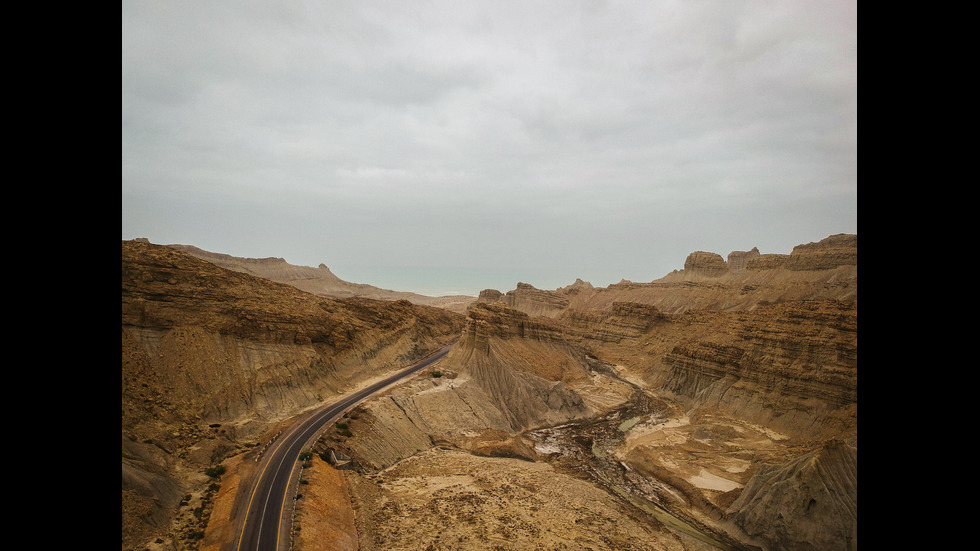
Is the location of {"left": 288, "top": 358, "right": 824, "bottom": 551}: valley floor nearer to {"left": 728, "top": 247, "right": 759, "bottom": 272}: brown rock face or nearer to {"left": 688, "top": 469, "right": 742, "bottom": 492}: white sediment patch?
{"left": 688, "top": 469, "right": 742, "bottom": 492}: white sediment patch

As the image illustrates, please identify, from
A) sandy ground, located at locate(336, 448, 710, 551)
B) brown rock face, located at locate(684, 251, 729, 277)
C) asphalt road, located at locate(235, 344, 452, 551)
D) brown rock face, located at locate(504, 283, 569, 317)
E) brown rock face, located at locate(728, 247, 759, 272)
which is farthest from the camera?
brown rock face, located at locate(728, 247, 759, 272)

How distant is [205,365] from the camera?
132 feet

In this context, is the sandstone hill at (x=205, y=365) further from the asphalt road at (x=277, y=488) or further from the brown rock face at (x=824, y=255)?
the brown rock face at (x=824, y=255)

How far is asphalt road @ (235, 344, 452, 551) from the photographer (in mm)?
23562

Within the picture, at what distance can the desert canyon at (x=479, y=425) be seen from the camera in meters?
27.3

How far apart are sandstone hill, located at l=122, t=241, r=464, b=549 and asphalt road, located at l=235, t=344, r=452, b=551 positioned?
3.10 m

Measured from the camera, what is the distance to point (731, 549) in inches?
1167

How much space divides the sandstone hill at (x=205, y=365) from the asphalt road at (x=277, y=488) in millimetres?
3103

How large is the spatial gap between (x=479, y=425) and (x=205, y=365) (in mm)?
28286

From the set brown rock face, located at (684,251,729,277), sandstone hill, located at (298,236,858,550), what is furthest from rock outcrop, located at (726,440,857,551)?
brown rock face, located at (684,251,729,277)

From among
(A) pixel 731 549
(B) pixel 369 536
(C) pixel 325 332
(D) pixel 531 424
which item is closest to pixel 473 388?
(D) pixel 531 424
